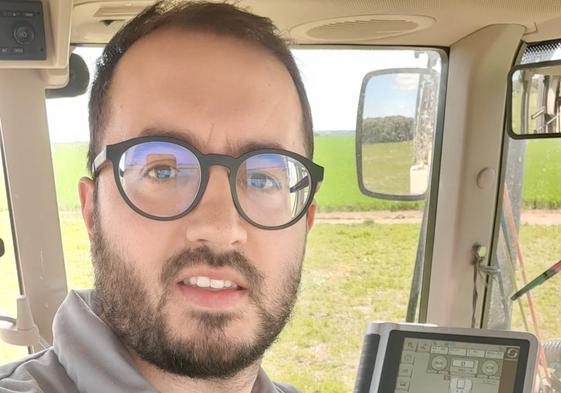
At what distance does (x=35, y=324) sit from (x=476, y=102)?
5.70ft

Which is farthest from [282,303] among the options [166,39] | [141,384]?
[166,39]

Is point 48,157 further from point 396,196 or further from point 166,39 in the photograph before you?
point 396,196

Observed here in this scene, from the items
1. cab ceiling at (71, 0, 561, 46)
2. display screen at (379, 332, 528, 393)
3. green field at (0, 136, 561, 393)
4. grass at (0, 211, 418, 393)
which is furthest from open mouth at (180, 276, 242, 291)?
grass at (0, 211, 418, 393)

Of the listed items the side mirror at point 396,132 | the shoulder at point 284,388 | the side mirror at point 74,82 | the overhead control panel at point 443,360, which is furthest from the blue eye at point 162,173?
the side mirror at point 396,132

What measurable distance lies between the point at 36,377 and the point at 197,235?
17.0 inches

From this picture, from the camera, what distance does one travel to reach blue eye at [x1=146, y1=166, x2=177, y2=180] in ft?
4.80

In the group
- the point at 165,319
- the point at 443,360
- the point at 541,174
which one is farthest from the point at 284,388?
the point at 541,174

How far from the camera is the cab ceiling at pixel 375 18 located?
2.22 metres

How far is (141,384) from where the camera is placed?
4.89ft

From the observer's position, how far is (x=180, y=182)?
4.79 ft

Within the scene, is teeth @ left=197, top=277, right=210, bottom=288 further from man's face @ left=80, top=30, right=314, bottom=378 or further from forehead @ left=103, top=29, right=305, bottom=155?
forehead @ left=103, top=29, right=305, bottom=155

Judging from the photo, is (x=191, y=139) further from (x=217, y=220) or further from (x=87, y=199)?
(x=87, y=199)

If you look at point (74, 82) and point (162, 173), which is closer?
point (162, 173)

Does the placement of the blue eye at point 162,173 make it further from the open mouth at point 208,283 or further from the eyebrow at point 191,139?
the open mouth at point 208,283
